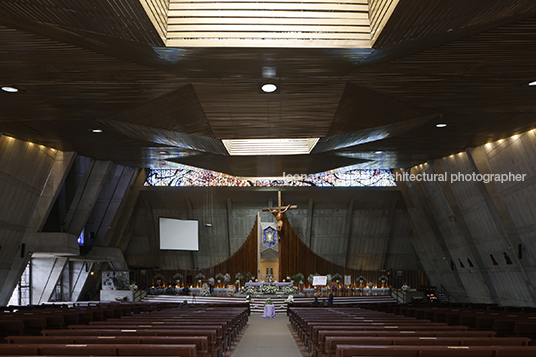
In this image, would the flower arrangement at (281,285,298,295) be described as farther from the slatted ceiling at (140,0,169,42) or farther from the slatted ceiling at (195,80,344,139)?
the slatted ceiling at (140,0,169,42)

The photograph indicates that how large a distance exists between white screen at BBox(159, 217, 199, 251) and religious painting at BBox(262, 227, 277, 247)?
4.35m

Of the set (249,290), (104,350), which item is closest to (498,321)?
(104,350)

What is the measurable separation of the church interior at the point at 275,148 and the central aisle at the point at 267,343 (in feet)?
1.08

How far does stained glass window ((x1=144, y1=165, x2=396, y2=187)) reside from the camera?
27172 mm

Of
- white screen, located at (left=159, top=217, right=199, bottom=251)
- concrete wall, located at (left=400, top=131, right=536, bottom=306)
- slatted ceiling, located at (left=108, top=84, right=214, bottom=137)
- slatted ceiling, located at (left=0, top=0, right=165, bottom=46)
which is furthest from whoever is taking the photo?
white screen, located at (left=159, top=217, right=199, bottom=251)

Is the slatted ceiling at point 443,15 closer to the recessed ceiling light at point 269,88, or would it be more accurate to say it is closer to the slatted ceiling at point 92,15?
the recessed ceiling light at point 269,88

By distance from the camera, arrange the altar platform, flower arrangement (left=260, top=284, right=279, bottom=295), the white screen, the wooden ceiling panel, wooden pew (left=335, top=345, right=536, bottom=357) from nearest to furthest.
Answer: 1. wooden pew (left=335, top=345, right=536, bottom=357)
2. the wooden ceiling panel
3. the altar platform
4. flower arrangement (left=260, top=284, right=279, bottom=295)
5. the white screen

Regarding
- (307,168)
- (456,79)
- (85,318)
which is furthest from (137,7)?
(307,168)

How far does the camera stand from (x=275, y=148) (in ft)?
58.3

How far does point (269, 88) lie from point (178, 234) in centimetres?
1932

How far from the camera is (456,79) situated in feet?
32.0

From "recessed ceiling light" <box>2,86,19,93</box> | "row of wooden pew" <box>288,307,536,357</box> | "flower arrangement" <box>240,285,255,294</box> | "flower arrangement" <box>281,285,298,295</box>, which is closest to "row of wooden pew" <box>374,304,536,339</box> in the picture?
"row of wooden pew" <box>288,307,536,357</box>

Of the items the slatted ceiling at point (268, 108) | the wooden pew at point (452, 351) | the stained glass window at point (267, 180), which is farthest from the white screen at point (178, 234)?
the wooden pew at point (452, 351)

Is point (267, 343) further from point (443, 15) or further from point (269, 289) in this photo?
point (269, 289)
